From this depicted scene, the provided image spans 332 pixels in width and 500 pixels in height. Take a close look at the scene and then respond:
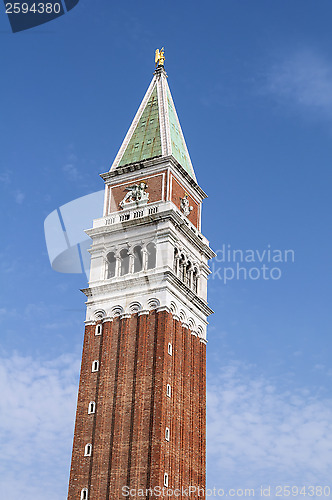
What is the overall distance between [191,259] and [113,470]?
21767 millimetres

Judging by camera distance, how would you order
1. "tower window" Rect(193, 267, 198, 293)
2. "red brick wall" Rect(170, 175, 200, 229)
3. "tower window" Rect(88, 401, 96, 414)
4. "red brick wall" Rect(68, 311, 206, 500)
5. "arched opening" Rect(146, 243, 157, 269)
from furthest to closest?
"red brick wall" Rect(170, 175, 200, 229)
"tower window" Rect(193, 267, 198, 293)
"arched opening" Rect(146, 243, 157, 269)
"tower window" Rect(88, 401, 96, 414)
"red brick wall" Rect(68, 311, 206, 500)

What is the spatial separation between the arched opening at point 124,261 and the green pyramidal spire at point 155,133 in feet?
34.7

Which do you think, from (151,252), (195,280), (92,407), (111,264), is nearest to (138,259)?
(151,252)

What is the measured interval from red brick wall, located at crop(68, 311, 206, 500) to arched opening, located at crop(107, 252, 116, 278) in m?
5.24

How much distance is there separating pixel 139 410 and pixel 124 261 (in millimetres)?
14925

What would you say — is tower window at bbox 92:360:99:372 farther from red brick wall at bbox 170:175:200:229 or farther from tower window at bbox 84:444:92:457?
red brick wall at bbox 170:175:200:229

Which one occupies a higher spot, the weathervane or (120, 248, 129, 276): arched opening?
the weathervane

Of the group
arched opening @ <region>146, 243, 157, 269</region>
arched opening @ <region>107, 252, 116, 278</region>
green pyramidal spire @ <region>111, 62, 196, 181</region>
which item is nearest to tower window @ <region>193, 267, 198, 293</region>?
arched opening @ <region>146, 243, 157, 269</region>

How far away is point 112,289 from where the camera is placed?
65875 millimetres

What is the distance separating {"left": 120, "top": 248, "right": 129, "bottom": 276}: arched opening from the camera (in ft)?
221

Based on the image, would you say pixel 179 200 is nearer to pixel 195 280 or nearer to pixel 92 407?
pixel 195 280

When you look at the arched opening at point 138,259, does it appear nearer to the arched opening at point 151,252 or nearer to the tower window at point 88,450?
the arched opening at point 151,252

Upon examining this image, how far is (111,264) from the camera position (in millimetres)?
68562

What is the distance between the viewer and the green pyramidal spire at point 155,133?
7394 centimetres
